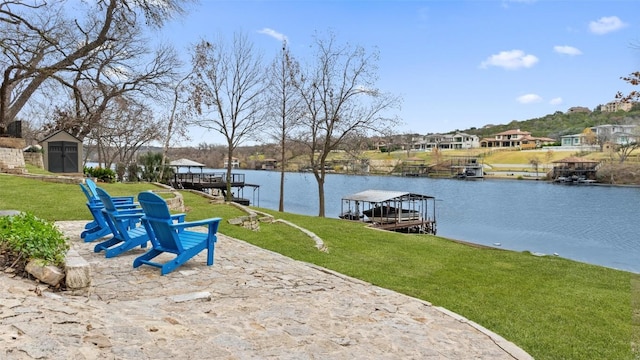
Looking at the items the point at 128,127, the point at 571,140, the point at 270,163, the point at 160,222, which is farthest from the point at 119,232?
the point at 571,140

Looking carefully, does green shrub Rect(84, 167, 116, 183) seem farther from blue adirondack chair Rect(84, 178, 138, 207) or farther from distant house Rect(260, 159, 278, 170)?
blue adirondack chair Rect(84, 178, 138, 207)

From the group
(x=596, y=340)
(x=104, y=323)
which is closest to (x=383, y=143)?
(x=596, y=340)

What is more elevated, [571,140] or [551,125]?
[551,125]

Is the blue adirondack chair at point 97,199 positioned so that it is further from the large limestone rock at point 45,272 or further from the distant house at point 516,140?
the distant house at point 516,140

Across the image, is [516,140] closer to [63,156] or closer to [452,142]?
[452,142]

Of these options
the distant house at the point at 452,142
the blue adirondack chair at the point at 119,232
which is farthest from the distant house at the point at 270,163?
the distant house at the point at 452,142

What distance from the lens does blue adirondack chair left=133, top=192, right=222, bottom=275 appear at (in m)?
4.70

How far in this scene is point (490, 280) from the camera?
707 centimetres

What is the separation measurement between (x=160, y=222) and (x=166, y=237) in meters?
0.23

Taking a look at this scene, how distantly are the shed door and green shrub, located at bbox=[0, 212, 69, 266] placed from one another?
1744 centimetres

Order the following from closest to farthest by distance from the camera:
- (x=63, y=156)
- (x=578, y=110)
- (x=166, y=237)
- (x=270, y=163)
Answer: (x=166, y=237)
(x=63, y=156)
(x=270, y=163)
(x=578, y=110)

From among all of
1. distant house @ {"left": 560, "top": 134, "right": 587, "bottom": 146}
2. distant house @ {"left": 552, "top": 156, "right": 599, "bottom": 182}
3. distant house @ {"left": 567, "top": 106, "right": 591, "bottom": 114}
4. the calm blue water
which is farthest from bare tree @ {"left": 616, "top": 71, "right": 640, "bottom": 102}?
distant house @ {"left": 567, "top": 106, "right": 591, "bottom": 114}

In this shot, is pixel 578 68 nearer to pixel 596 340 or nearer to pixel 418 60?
pixel 418 60

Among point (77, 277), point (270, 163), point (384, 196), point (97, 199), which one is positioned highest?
point (270, 163)
